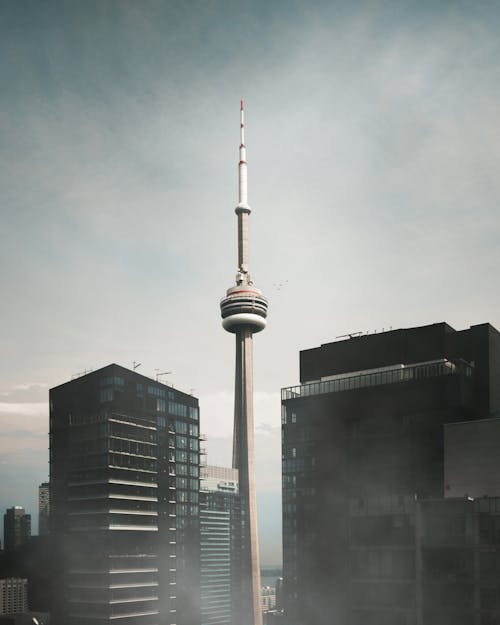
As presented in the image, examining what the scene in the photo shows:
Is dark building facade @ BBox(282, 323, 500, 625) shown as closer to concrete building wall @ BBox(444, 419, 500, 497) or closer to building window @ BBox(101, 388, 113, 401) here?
concrete building wall @ BBox(444, 419, 500, 497)

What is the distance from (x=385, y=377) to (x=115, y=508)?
78.3 metres

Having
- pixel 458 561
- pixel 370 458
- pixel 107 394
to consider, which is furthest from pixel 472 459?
pixel 107 394

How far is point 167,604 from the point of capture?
614 ft

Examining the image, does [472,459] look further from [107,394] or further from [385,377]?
[107,394]

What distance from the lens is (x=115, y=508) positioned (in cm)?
17738

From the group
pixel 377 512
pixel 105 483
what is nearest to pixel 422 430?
pixel 377 512

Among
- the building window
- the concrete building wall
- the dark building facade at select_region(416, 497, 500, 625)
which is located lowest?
the dark building facade at select_region(416, 497, 500, 625)

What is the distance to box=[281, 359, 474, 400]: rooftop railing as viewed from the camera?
12256cm

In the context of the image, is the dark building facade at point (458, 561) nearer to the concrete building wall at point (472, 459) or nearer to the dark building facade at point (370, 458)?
the dark building facade at point (370, 458)

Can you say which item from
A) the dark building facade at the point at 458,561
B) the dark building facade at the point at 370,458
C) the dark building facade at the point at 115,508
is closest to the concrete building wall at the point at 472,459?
the dark building facade at the point at 370,458

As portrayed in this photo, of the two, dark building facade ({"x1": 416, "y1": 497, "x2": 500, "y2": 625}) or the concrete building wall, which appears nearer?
dark building facade ({"x1": 416, "y1": 497, "x2": 500, "y2": 625})

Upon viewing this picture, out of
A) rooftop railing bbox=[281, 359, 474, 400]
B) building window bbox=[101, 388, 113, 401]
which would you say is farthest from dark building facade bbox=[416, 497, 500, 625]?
building window bbox=[101, 388, 113, 401]

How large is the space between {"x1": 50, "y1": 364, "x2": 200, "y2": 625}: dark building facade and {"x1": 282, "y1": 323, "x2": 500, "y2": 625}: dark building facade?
57115 mm

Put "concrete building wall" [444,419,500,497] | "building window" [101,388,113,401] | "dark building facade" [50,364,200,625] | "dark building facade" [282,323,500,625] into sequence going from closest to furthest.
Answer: "concrete building wall" [444,419,500,497], "dark building facade" [282,323,500,625], "dark building facade" [50,364,200,625], "building window" [101,388,113,401]
